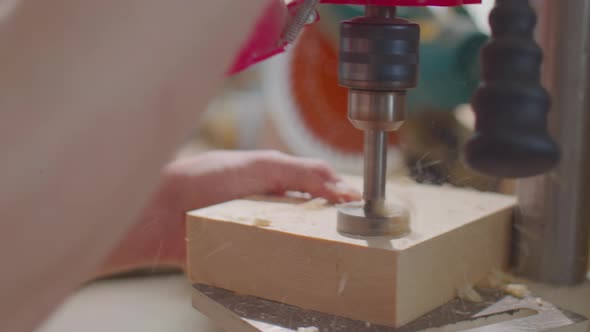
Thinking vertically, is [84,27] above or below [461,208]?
above

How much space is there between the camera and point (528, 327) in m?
0.36

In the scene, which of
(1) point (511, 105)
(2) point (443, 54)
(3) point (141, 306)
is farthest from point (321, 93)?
(1) point (511, 105)

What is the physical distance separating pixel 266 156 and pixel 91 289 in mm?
151

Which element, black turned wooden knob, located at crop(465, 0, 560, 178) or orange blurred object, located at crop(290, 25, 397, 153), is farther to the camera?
orange blurred object, located at crop(290, 25, 397, 153)

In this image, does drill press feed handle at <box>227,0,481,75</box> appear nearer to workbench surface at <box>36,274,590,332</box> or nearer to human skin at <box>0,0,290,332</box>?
human skin at <box>0,0,290,332</box>

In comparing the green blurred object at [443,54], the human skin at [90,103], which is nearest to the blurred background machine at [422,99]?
the green blurred object at [443,54]

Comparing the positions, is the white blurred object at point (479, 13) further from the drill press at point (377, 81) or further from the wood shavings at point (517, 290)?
the wood shavings at point (517, 290)

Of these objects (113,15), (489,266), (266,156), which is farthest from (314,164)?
(113,15)

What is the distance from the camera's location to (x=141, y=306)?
438 mm

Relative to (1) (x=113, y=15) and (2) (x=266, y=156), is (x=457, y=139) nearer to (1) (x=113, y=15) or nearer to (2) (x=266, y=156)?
(2) (x=266, y=156)

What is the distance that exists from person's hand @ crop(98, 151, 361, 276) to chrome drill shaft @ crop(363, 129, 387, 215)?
0.23ft

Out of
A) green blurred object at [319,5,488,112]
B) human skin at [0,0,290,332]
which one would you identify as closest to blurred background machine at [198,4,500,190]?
green blurred object at [319,5,488,112]

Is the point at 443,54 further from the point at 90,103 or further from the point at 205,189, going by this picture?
the point at 90,103

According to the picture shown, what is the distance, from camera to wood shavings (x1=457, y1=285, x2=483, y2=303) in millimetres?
395
